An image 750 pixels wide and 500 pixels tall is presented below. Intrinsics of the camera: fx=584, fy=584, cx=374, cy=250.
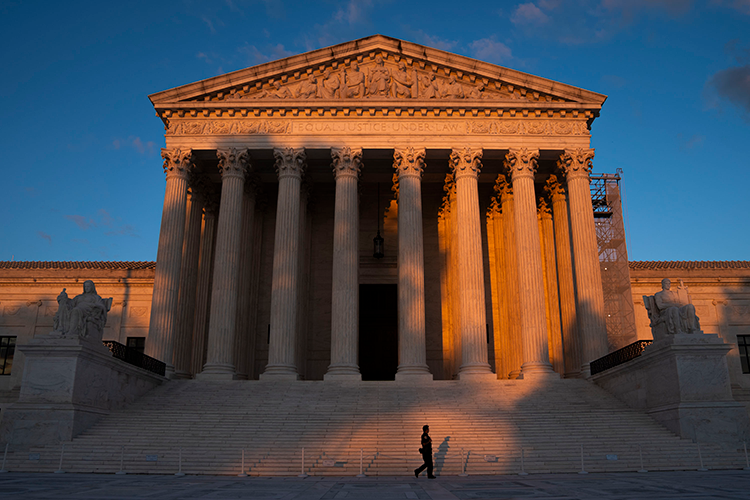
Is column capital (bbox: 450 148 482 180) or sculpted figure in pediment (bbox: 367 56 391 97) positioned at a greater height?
sculpted figure in pediment (bbox: 367 56 391 97)

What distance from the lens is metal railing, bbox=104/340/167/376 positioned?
24516mm

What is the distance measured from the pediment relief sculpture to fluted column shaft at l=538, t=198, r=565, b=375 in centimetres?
745

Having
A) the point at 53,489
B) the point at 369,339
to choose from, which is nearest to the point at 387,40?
the point at 369,339

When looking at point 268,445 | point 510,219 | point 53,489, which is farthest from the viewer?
point 510,219

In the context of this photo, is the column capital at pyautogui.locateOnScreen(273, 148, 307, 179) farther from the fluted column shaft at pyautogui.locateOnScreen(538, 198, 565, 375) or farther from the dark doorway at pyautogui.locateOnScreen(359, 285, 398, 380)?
the fluted column shaft at pyautogui.locateOnScreen(538, 198, 565, 375)

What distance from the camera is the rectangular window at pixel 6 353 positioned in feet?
121

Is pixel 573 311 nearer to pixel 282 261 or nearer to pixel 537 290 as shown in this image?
pixel 537 290

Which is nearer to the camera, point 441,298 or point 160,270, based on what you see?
point 160,270

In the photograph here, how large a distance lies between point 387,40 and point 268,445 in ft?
72.5

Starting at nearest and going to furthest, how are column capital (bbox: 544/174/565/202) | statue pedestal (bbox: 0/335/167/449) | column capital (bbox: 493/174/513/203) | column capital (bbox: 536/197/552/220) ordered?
statue pedestal (bbox: 0/335/167/449) → column capital (bbox: 544/174/565/202) → column capital (bbox: 493/174/513/203) → column capital (bbox: 536/197/552/220)

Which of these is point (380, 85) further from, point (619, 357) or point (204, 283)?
point (619, 357)

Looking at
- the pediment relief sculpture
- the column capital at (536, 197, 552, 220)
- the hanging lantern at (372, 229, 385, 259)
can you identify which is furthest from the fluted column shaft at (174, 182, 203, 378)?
the column capital at (536, 197, 552, 220)

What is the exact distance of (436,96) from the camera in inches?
1238

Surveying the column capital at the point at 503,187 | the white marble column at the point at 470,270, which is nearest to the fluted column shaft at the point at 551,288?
the column capital at the point at 503,187
